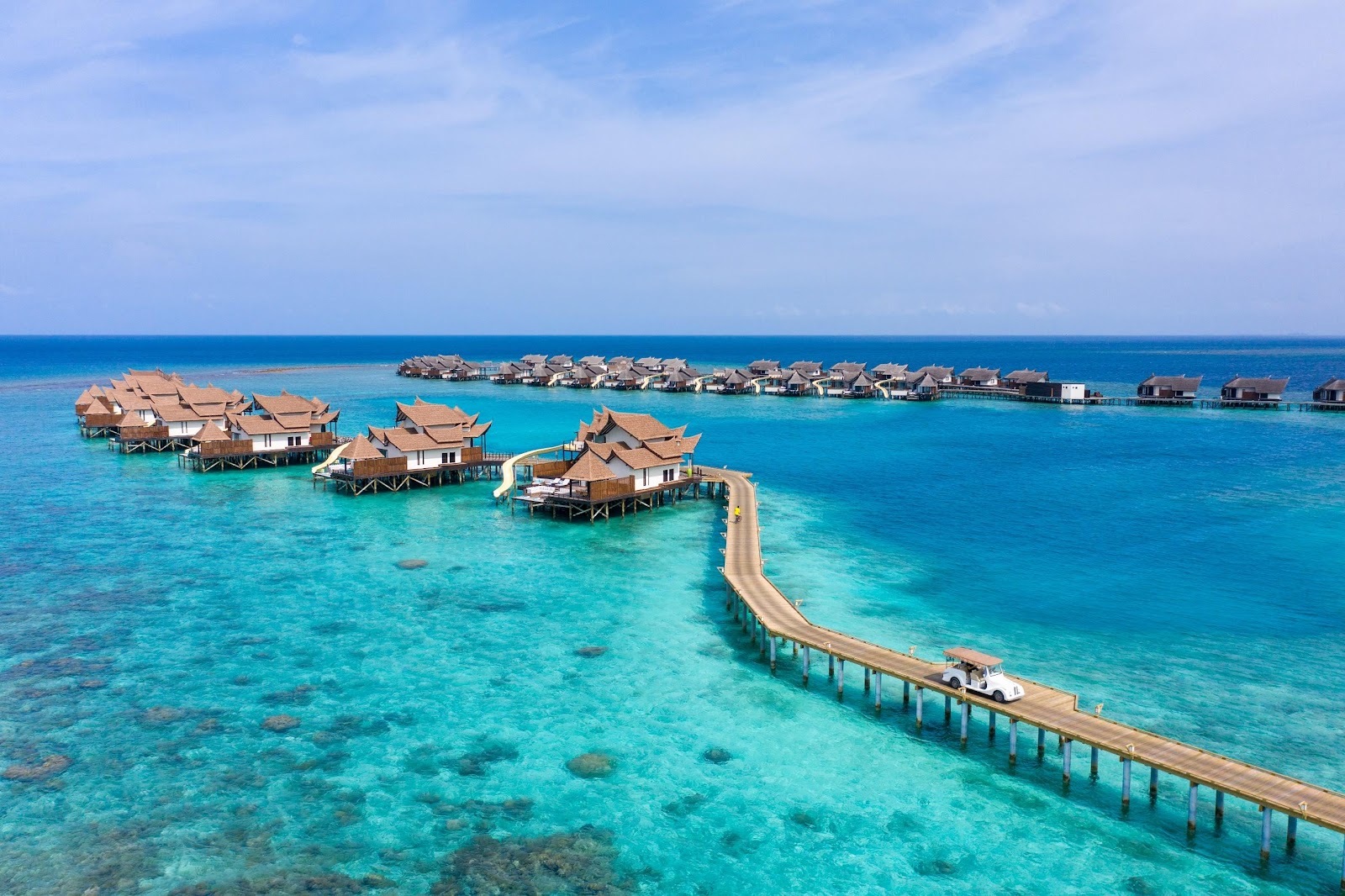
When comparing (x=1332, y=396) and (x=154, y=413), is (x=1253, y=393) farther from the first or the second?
(x=154, y=413)

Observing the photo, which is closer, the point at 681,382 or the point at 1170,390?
the point at 1170,390

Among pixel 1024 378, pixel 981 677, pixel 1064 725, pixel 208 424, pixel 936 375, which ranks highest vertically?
pixel 936 375

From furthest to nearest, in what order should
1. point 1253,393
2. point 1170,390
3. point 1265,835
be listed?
1. point 1170,390
2. point 1253,393
3. point 1265,835

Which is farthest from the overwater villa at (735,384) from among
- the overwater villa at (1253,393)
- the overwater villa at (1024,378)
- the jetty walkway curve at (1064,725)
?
the jetty walkway curve at (1064,725)

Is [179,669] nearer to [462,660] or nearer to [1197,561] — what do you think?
[462,660]

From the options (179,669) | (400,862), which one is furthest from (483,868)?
(179,669)

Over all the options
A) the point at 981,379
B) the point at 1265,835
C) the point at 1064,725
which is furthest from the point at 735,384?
the point at 1265,835
